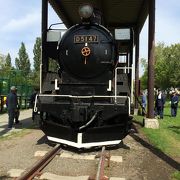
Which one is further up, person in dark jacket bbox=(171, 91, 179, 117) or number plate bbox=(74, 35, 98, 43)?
number plate bbox=(74, 35, 98, 43)

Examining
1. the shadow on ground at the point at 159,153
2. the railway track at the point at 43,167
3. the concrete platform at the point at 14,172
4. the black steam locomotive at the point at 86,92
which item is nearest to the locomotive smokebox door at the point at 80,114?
the black steam locomotive at the point at 86,92

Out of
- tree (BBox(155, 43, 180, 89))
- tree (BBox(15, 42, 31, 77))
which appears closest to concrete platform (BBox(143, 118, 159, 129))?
tree (BBox(155, 43, 180, 89))

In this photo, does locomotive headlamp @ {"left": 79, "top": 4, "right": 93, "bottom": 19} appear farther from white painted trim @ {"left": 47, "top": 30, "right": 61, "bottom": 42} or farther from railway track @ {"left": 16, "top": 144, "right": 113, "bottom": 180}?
railway track @ {"left": 16, "top": 144, "right": 113, "bottom": 180}

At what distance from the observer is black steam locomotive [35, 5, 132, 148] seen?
10.5m

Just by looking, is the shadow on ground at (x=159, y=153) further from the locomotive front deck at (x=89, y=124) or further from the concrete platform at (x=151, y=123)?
the concrete platform at (x=151, y=123)

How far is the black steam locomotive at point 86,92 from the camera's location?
34.4ft

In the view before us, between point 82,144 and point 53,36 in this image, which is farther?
point 53,36

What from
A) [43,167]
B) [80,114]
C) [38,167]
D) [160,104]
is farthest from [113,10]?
[38,167]

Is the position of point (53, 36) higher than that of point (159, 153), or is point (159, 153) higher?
point (53, 36)

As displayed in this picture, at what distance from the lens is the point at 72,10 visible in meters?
20.4

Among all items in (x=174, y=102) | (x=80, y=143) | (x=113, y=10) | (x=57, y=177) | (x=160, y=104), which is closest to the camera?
(x=57, y=177)

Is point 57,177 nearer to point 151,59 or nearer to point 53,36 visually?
point 53,36

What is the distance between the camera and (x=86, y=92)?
1130 centimetres

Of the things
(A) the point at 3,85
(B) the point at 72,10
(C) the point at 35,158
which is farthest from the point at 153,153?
(A) the point at 3,85
